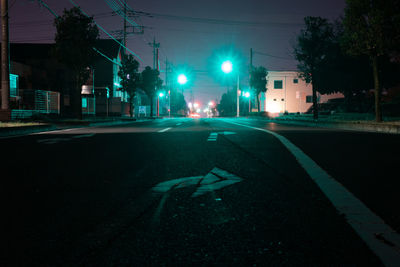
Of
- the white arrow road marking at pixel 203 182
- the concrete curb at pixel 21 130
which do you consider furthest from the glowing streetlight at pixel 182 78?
the white arrow road marking at pixel 203 182

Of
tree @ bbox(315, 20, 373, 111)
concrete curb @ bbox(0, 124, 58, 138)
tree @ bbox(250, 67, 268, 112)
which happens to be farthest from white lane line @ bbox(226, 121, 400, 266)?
tree @ bbox(250, 67, 268, 112)

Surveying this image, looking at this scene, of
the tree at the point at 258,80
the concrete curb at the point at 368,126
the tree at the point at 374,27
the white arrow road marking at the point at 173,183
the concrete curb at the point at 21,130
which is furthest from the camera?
the tree at the point at 258,80

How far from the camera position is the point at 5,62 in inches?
713

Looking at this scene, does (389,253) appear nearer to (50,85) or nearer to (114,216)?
(114,216)

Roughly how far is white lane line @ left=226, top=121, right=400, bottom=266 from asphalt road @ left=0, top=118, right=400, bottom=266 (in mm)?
24

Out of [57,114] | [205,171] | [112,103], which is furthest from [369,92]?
[205,171]

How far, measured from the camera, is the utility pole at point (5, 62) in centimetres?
1778

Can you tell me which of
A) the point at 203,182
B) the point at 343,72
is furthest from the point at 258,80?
the point at 203,182

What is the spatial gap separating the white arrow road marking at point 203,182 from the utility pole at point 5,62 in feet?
53.3

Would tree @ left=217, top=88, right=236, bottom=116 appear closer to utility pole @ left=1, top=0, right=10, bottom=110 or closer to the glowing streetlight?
the glowing streetlight

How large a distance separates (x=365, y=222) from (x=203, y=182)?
83.1 inches

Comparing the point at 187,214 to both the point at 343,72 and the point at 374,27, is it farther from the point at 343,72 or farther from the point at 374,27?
the point at 343,72

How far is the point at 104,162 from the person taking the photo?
6391mm

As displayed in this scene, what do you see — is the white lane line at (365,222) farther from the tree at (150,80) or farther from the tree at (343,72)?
the tree at (150,80)
